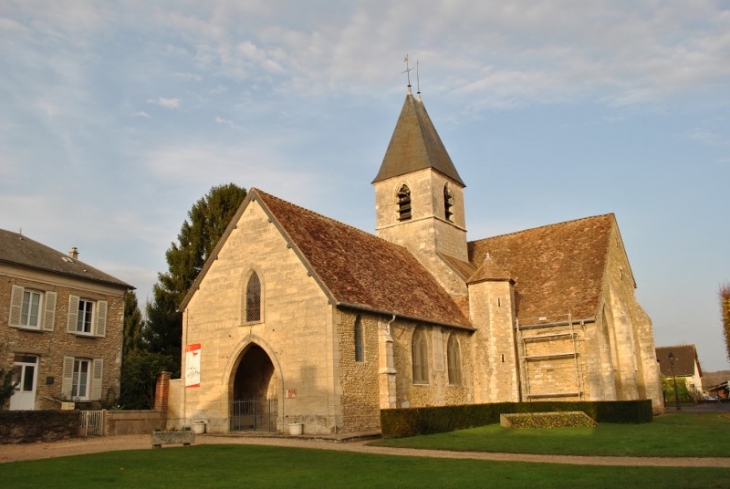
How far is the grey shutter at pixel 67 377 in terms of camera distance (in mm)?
25578

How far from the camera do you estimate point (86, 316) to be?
1089 inches

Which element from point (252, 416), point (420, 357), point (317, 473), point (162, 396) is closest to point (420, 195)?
point (420, 357)

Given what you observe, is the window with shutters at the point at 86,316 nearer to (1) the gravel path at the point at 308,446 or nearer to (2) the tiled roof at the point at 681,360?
(1) the gravel path at the point at 308,446

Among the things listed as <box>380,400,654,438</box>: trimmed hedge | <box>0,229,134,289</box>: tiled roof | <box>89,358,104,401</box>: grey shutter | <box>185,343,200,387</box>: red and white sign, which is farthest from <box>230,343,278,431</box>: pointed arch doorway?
<box>0,229,134,289</box>: tiled roof

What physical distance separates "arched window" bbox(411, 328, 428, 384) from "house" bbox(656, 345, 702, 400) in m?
42.5

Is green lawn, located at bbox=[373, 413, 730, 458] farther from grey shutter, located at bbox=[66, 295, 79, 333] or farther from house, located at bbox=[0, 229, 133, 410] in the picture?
grey shutter, located at bbox=[66, 295, 79, 333]

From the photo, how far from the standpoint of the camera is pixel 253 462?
1341 centimetres

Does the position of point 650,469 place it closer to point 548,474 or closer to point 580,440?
point 548,474

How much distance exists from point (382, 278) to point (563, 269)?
378 inches

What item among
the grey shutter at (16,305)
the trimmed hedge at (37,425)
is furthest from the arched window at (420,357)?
the grey shutter at (16,305)

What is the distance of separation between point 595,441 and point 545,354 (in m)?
11.0

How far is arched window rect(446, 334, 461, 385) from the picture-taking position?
2620 cm

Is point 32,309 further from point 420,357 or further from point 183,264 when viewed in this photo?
point 420,357

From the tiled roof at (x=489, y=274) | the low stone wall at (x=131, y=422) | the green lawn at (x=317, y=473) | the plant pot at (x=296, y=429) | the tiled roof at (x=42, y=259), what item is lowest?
the green lawn at (x=317, y=473)
